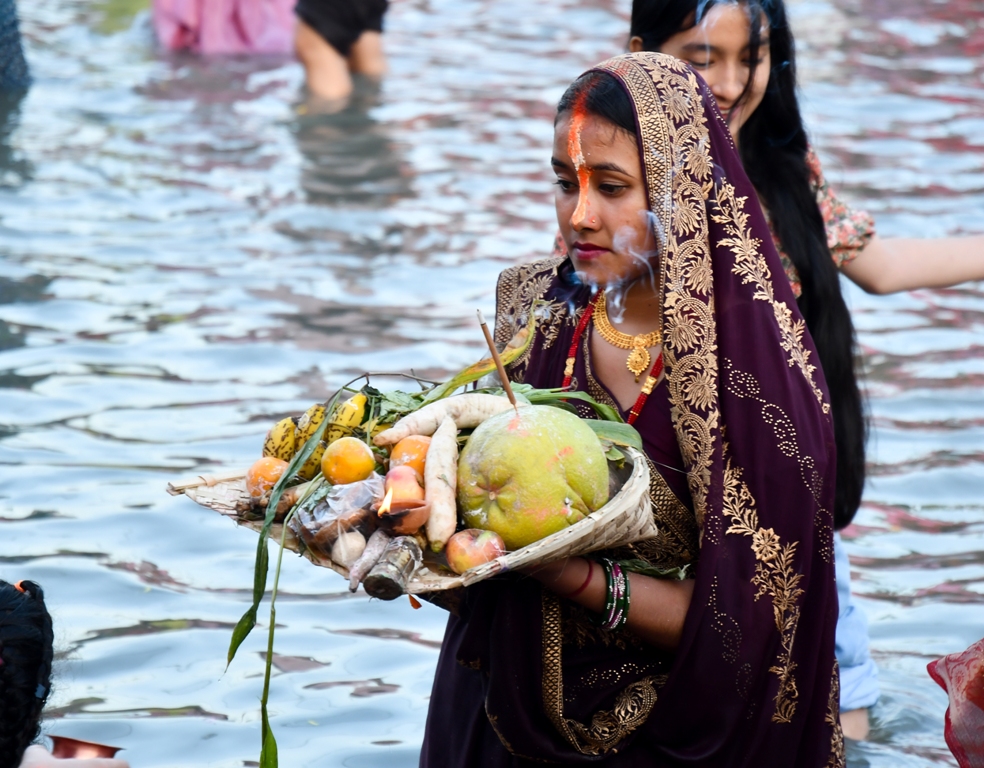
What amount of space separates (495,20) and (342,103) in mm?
3562

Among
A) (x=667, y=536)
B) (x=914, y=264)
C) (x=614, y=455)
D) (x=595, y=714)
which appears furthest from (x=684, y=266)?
(x=914, y=264)

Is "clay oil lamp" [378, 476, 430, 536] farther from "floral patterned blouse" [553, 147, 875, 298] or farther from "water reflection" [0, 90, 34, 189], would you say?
"water reflection" [0, 90, 34, 189]

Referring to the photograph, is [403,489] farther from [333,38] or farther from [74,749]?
[333,38]

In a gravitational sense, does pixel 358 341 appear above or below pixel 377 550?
below

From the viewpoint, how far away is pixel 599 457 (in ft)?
7.11

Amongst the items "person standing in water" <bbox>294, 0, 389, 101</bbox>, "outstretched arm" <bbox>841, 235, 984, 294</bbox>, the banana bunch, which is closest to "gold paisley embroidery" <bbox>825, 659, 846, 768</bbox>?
the banana bunch

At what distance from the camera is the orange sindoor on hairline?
240 cm

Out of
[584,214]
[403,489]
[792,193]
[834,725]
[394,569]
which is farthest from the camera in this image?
[792,193]

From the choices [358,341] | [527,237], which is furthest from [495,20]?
[358,341]

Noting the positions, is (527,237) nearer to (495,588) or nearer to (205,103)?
(205,103)

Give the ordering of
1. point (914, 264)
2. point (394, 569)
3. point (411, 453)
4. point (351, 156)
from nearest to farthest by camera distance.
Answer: point (394, 569), point (411, 453), point (914, 264), point (351, 156)

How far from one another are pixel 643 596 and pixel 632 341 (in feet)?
1.68

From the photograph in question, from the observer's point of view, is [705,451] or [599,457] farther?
[705,451]

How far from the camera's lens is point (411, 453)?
2184 mm
